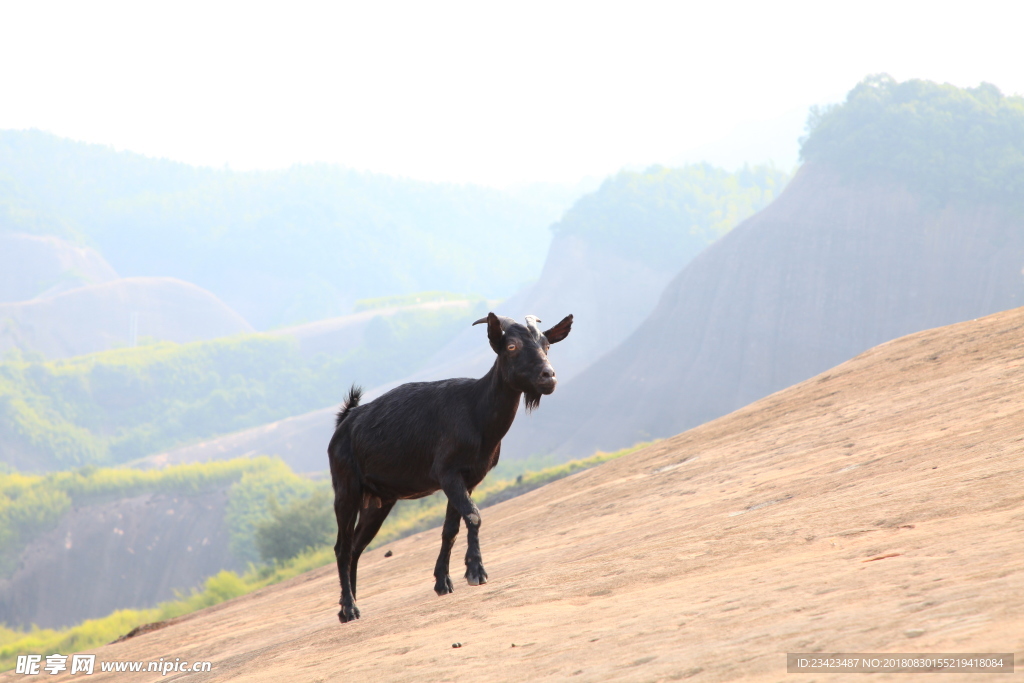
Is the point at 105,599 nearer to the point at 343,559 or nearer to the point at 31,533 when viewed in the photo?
the point at 31,533

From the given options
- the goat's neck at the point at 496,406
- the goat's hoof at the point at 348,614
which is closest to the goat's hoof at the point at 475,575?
the goat's neck at the point at 496,406

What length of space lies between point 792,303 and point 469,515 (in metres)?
68.5

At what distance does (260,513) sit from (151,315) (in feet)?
445

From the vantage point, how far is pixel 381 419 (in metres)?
7.74

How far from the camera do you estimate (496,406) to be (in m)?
7.14

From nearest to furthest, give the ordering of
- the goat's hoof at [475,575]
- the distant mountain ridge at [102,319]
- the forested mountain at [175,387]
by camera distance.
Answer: the goat's hoof at [475,575]
the forested mountain at [175,387]
the distant mountain ridge at [102,319]

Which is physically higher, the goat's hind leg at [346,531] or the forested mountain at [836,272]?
the forested mountain at [836,272]

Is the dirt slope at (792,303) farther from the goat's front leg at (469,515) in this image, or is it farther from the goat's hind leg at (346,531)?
the goat's front leg at (469,515)

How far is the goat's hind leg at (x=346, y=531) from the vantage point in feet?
25.3

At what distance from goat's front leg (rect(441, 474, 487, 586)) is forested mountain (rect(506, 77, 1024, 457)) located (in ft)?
200

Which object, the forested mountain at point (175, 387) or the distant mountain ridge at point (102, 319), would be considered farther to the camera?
the distant mountain ridge at point (102, 319)

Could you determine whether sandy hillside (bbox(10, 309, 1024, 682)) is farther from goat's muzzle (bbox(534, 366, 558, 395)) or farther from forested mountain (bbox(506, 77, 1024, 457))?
forested mountain (bbox(506, 77, 1024, 457))

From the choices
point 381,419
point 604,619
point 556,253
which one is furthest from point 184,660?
point 556,253

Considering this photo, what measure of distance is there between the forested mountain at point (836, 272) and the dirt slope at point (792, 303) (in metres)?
0.11
